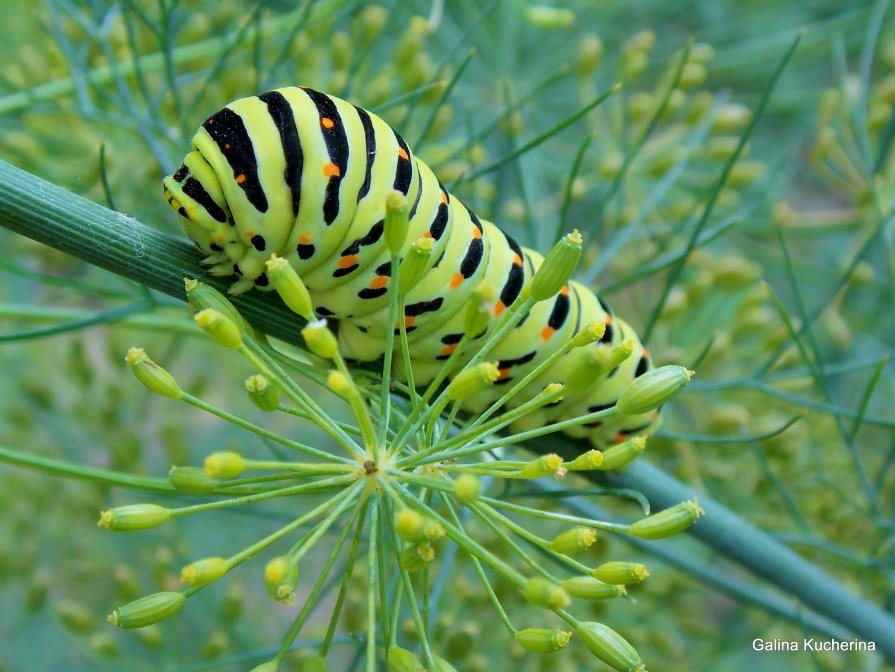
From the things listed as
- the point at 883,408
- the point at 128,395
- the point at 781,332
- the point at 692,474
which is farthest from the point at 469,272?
the point at 883,408

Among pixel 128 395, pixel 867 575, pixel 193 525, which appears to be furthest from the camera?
pixel 193 525

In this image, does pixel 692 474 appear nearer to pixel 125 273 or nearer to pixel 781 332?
pixel 781 332

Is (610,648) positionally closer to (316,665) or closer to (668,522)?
(668,522)

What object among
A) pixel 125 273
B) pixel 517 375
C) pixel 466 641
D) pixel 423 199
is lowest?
pixel 466 641

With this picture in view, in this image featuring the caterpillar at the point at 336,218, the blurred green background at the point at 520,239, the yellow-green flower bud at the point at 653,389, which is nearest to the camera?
the yellow-green flower bud at the point at 653,389

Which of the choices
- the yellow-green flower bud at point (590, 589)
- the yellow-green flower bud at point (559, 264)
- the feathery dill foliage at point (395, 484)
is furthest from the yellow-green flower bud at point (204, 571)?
the yellow-green flower bud at point (559, 264)

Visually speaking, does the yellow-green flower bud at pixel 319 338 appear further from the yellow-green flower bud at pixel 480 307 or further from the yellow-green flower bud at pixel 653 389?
the yellow-green flower bud at pixel 653 389
